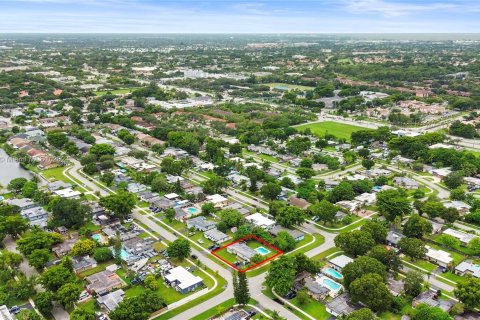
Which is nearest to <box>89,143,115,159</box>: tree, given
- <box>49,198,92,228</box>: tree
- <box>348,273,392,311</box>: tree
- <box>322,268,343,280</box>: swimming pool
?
<box>49,198,92,228</box>: tree

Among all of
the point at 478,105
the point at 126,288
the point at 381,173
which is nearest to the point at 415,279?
the point at 126,288

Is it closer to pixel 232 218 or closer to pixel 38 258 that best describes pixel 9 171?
pixel 38 258

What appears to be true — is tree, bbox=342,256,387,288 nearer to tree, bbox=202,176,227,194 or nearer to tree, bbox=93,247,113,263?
tree, bbox=93,247,113,263

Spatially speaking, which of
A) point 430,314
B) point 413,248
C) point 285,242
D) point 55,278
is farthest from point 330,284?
point 55,278

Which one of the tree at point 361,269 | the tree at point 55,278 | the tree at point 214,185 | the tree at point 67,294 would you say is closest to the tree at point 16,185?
the tree at point 214,185

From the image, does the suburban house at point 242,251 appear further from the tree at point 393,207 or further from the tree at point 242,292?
the tree at point 393,207

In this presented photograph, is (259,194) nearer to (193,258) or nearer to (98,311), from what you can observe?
(193,258)
